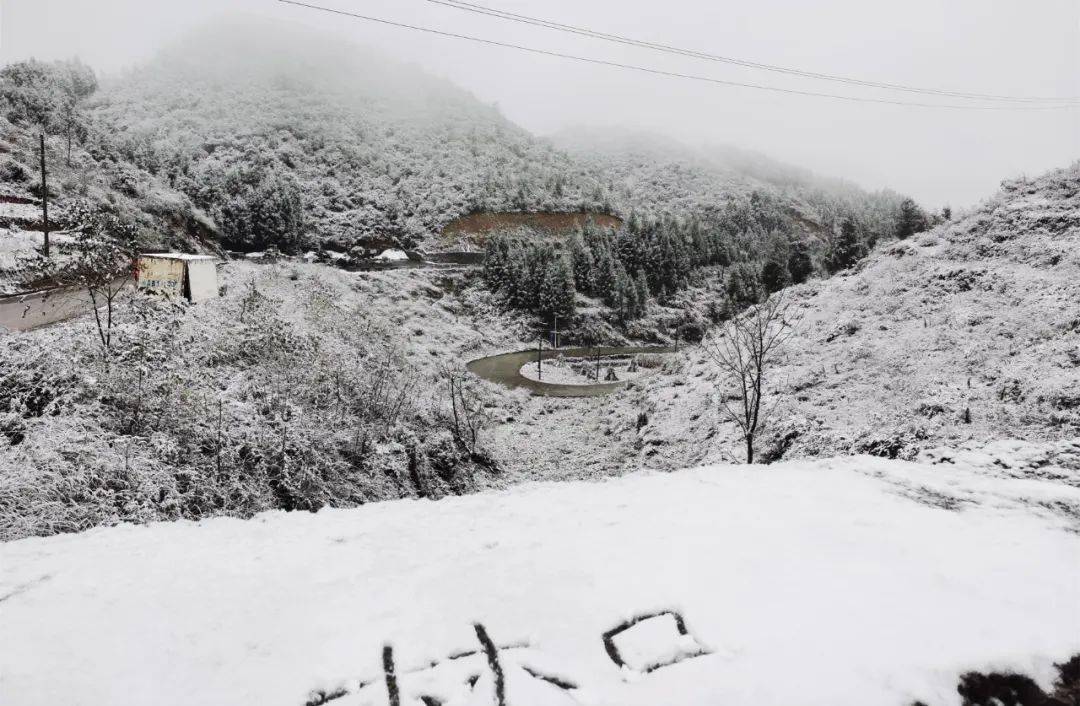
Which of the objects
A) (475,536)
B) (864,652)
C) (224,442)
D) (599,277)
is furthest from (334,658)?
(599,277)

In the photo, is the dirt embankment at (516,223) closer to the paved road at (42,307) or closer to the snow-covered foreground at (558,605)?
the paved road at (42,307)

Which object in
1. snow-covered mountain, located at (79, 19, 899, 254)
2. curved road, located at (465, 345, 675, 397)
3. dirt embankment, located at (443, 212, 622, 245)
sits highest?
snow-covered mountain, located at (79, 19, 899, 254)

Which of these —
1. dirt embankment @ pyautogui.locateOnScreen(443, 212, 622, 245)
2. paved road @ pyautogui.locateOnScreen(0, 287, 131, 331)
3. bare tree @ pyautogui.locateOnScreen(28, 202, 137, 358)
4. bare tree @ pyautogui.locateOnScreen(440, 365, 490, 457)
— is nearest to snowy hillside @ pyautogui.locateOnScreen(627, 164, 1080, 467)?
bare tree @ pyautogui.locateOnScreen(440, 365, 490, 457)

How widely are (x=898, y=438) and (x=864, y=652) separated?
1272 centimetres

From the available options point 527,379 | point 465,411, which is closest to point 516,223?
point 527,379

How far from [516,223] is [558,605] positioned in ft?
242

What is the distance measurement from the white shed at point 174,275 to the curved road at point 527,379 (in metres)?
21.6

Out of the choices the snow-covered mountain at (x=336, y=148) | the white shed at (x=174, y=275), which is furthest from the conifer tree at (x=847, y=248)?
the white shed at (x=174, y=275)

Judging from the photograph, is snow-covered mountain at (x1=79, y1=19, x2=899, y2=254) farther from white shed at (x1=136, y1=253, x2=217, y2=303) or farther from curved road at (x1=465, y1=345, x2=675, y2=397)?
white shed at (x1=136, y1=253, x2=217, y2=303)

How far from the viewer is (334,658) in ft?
13.3

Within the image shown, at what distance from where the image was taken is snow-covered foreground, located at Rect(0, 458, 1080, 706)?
12.2 feet

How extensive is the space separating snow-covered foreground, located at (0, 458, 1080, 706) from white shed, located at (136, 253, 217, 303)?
648 inches

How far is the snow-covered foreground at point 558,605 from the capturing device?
3.71 m

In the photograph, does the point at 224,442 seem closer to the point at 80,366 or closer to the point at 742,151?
the point at 80,366
